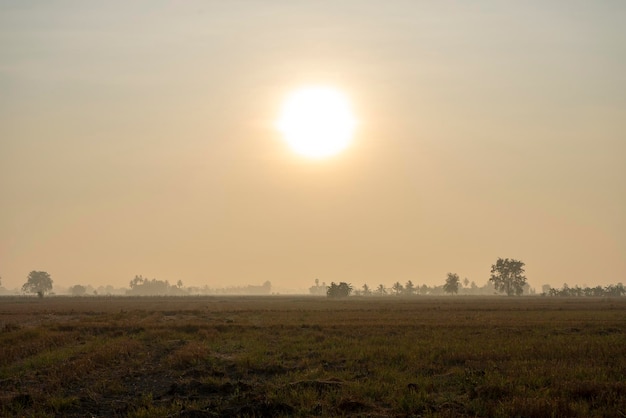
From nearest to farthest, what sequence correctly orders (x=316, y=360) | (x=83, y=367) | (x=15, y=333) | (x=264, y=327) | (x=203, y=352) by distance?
(x=83, y=367)
(x=316, y=360)
(x=203, y=352)
(x=15, y=333)
(x=264, y=327)

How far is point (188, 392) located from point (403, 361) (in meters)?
9.74

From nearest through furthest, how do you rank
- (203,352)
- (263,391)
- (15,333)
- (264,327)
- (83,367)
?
(263,391)
(83,367)
(203,352)
(15,333)
(264,327)

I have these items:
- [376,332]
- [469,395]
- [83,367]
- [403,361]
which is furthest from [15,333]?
[469,395]

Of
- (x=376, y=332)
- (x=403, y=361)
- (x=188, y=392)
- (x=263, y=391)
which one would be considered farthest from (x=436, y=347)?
(x=188, y=392)

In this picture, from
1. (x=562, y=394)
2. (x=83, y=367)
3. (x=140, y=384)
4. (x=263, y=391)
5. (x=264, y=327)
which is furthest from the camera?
(x=264, y=327)

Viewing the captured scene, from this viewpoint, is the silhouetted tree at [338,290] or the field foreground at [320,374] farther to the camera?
the silhouetted tree at [338,290]

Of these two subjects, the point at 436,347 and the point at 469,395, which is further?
the point at 436,347

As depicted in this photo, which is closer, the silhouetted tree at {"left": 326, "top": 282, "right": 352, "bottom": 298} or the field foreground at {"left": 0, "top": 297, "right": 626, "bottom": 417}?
the field foreground at {"left": 0, "top": 297, "right": 626, "bottom": 417}

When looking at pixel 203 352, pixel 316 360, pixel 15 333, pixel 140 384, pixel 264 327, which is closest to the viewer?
pixel 140 384

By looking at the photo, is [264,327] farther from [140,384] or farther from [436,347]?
[140,384]

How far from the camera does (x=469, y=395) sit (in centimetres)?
1692

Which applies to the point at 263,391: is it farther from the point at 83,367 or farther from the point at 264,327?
the point at 264,327

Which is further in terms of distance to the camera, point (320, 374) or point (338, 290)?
point (338, 290)

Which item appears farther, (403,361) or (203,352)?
(203,352)
